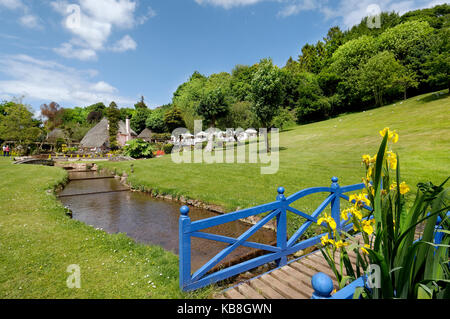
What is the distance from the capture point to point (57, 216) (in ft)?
22.4

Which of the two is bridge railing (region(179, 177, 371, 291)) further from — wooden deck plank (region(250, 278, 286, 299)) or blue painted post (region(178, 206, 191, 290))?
wooden deck plank (region(250, 278, 286, 299))

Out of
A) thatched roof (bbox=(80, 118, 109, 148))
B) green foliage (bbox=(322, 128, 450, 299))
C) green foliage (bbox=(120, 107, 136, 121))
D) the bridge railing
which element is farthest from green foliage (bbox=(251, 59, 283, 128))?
green foliage (bbox=(120, 107, 136, 121))

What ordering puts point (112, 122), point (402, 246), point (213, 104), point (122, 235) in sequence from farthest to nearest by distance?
1. point (112, 122)
2. point (213, 104)
3. point (122, 235)
4. point (402, 246)

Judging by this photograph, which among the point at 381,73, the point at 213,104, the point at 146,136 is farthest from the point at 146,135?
the point at 381,73

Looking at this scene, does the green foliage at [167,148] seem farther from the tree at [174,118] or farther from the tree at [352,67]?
the tree at [352,67]

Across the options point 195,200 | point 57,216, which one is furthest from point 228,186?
point 57,216

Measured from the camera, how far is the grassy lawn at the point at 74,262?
3342mm

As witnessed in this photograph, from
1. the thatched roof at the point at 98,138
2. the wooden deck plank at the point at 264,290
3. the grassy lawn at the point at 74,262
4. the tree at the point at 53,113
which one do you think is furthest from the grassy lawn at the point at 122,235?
the tree at the point at 53,113

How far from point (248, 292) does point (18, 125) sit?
40458 mm

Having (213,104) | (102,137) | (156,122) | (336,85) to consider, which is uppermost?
(336,85)

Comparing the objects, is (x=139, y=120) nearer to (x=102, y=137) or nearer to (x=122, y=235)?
(x=102, y=137)

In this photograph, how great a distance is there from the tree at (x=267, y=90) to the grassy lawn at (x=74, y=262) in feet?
49.5

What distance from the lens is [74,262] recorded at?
4195mm

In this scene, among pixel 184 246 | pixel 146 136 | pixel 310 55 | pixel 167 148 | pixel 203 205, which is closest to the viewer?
pixel 184 246
